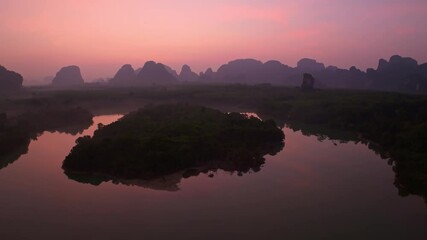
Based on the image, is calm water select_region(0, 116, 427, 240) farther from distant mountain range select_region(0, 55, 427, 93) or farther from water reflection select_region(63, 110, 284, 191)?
distant mountain range select_region(0, 55, 427, 93)

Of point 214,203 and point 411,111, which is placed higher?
point 411,111

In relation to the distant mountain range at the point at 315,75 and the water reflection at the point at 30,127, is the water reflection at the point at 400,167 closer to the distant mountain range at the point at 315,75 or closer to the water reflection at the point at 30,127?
the water reflection at the point at 30,127

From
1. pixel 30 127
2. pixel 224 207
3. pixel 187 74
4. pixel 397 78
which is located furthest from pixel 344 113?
pixel 187 74

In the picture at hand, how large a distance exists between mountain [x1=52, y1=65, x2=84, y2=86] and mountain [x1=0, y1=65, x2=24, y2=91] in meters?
64.5

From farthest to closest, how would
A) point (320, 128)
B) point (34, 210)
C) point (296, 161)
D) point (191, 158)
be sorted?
point (320, 128) < point (296, 161) < point (191, 158) < point (34, 210)

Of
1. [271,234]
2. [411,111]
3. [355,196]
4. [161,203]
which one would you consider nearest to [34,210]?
[161,203]

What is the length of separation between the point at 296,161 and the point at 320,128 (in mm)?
15874

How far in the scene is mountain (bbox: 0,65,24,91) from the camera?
80.1m

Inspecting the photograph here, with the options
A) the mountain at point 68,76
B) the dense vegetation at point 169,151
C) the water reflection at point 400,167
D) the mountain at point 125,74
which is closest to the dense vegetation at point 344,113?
the water reflection at point 400,167

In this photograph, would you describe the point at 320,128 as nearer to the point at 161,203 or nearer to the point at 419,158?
the point at 419,158

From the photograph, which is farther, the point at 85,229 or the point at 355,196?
the point at 355,196

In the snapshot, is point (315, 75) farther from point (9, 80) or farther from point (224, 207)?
point (224, 207)

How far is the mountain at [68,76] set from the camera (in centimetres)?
14950

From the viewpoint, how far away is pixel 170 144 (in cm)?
2252
